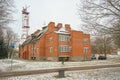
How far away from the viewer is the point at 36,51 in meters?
58.0

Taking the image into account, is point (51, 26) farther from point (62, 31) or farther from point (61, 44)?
point (61, 44)

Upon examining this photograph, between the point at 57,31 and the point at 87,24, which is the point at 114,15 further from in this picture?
the point at 57,31

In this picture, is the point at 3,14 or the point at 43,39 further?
the point at 43,39

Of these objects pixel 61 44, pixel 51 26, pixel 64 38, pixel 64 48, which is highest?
pixel 51 26

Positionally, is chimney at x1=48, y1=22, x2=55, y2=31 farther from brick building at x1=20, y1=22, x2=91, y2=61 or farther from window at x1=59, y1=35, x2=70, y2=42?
window at x1=59, y1=35, x2=70, y2=42

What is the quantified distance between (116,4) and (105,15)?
1448 millimetres

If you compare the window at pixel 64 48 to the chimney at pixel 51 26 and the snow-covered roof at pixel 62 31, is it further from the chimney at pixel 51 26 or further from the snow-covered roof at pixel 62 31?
the chimney at pixel 51 26

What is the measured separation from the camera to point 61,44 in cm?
5222

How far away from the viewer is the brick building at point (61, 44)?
2042 inches

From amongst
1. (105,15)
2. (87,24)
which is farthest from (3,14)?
(105,15)

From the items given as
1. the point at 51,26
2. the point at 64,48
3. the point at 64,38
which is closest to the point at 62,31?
the point at 64,38

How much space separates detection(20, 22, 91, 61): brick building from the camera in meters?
51.9

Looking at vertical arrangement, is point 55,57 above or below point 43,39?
below

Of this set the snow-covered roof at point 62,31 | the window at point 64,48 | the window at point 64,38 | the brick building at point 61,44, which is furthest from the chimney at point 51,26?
the window at point 64,48
